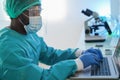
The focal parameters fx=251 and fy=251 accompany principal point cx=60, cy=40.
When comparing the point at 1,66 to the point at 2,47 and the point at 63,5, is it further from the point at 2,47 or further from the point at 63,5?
the point at 63,5

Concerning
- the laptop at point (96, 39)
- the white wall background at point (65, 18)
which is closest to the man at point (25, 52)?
the laptop at point (96, 39)

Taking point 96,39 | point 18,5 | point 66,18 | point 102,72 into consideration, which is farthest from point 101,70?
point 66,18

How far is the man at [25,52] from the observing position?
1394 millimetres

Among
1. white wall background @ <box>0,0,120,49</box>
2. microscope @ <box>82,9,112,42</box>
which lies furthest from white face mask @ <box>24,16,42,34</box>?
white wall background @ <box>0,0,120,49</box>

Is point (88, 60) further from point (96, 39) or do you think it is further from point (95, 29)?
point (95, 29)

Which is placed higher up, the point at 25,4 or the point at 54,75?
the point at 25,4

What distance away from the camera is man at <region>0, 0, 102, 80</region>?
139cm

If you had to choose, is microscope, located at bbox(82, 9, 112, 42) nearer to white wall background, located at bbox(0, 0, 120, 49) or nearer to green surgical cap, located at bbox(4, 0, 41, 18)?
white wall background, located at bbox(0, 0, 120, 49)

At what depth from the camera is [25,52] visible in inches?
59.9

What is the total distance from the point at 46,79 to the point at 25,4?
1.62 feet

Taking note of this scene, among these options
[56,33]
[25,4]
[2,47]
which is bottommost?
[56,33]

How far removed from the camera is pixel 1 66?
4.69 ft

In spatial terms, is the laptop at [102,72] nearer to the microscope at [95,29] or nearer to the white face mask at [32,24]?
the white face mask at [32,24]

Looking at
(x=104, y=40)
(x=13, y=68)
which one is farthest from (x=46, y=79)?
(x=104, y=40)
